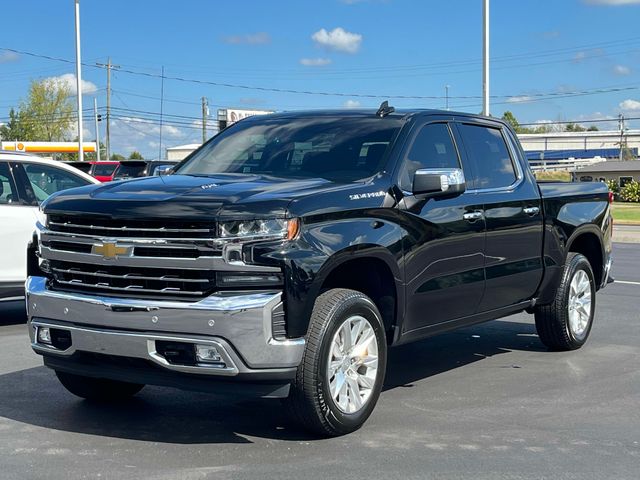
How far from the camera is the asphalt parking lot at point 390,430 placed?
4.78m

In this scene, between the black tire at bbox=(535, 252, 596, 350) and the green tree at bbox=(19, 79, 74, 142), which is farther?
the green tree at bbox=(19, 79, 74, 142)

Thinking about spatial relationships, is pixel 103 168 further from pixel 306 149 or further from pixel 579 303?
pixel 306 149

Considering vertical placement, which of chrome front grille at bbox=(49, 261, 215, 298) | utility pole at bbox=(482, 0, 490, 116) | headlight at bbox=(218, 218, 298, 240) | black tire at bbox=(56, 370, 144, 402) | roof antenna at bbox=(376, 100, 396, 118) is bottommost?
black tire at bbox=(56, 370, 144, 402)

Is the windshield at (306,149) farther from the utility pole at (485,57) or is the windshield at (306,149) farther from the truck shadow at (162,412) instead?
the utility pole at (485,57)

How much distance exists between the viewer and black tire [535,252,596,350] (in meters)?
7.89

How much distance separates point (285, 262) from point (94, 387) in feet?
6.85

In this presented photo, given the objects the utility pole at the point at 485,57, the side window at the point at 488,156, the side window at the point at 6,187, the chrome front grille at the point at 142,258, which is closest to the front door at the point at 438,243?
the side window at the point at 488,156

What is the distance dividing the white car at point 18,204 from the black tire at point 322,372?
4.98 meters

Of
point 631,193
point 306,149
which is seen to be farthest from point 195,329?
point 631,193

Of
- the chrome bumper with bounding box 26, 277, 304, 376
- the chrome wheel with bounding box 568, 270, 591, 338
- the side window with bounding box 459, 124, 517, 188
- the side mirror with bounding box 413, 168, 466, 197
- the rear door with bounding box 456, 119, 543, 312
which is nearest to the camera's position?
the chrome bumper with bounding box 26, 277, 304, 376

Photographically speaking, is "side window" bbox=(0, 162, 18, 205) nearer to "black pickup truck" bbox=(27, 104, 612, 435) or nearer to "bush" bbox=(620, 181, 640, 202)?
"black pickup truck" bbox=(27, 104, 612, 435)

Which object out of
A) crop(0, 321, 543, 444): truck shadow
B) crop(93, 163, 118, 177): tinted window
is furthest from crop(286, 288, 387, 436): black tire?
crop(93, 163, 118, 177): tinted window

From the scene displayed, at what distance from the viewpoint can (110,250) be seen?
5.07 m

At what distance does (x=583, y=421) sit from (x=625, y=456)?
29.6 inches
